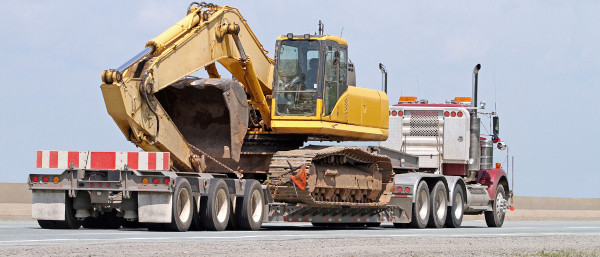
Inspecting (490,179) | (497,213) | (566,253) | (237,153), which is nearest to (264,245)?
(566,253)

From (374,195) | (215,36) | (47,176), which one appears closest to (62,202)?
(47,176)

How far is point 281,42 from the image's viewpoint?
26.2 metres

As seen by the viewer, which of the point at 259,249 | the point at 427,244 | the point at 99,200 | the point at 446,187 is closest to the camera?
the point at 259,249

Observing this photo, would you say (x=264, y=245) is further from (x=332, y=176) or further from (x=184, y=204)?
(x=332, y=176)

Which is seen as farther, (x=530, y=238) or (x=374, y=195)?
(x=374, y=195)

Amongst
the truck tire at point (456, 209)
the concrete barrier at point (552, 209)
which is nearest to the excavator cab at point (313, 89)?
the truck tire at point (456, 209)

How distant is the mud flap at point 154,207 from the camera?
21359 mm

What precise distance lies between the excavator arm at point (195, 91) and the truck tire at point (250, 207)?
2.99 feet

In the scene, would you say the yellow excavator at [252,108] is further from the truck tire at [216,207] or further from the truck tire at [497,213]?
the truck tire at [497,213]

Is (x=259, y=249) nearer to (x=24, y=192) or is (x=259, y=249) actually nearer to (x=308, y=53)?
(x=308, y=53)

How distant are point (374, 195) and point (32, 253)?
47.9 ft

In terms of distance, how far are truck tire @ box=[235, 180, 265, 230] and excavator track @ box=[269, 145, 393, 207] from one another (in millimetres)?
618

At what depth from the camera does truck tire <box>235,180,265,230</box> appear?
930 inches

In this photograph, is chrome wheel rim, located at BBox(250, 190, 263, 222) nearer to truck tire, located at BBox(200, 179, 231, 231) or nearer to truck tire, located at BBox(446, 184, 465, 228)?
truck tire, located at BBox(200, 179, 231, 231)
